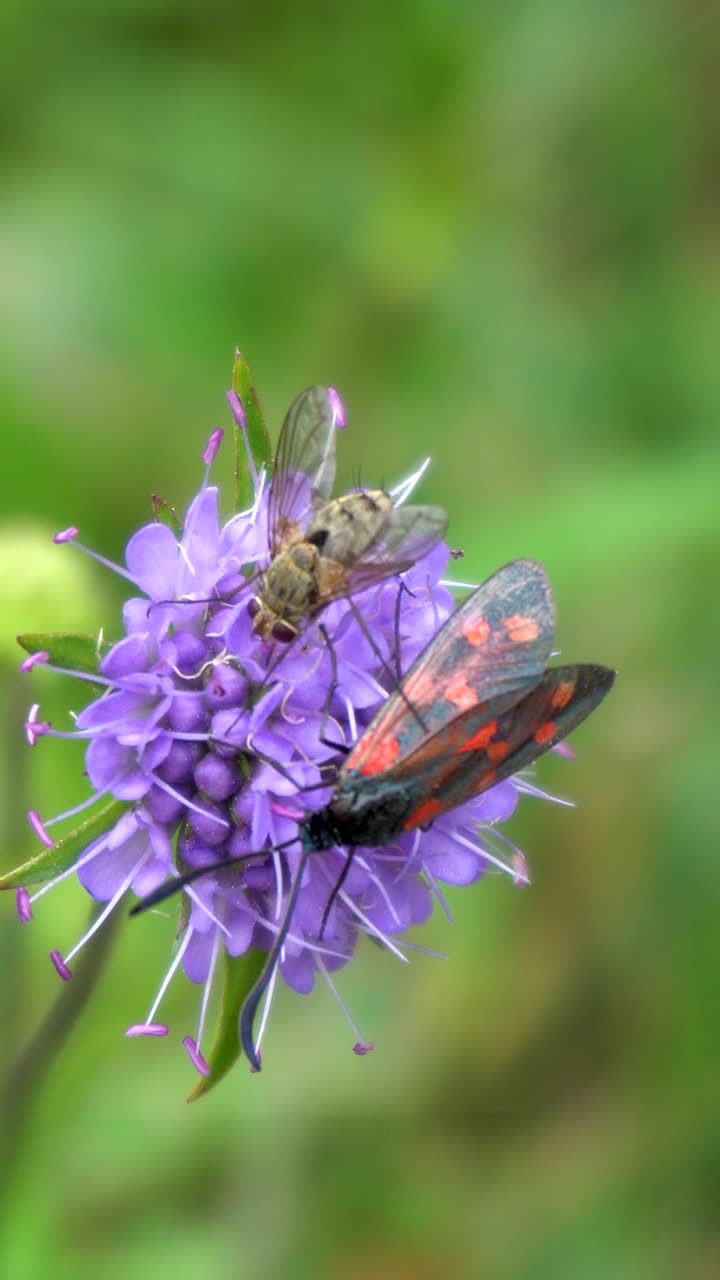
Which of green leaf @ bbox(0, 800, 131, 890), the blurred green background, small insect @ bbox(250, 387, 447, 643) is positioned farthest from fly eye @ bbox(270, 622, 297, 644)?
the blurred green background

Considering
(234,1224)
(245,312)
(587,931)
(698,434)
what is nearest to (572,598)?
(698,434)

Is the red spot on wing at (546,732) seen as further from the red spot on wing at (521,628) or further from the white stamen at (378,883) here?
the white stamen at (378,883)

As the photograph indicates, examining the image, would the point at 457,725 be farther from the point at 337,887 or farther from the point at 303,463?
the point at 303,463

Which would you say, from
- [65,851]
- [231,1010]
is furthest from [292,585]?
[231,1010]

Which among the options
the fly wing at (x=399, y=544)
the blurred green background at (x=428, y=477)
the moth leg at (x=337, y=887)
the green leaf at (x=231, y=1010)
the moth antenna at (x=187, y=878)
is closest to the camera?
the moth antenna at (x=187, y=878)

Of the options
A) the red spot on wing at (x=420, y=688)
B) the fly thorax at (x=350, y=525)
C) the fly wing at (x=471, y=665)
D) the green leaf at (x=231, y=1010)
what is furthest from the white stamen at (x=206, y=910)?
the fly thorax at (x=350, y=525)

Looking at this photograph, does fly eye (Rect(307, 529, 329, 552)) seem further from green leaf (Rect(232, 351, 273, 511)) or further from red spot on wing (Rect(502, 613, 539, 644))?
red spot on wing (Rect(502, 613, 539, 644))
